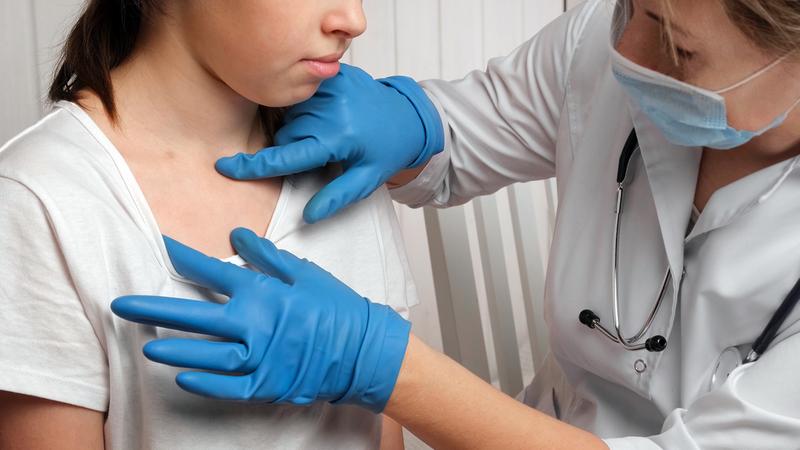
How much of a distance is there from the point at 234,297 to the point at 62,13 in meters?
0.88

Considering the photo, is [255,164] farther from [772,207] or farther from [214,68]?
[772,207]

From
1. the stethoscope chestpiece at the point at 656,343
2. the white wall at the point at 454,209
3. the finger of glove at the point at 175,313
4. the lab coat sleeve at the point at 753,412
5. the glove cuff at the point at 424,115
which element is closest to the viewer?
the finger of glove at the point at 175,313

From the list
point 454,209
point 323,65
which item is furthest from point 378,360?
point 454,209

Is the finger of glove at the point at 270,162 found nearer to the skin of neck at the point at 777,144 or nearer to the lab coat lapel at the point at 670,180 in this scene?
the lab coat lapel at the point at 670,180

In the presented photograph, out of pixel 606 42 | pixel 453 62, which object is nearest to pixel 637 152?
pixel 606 42

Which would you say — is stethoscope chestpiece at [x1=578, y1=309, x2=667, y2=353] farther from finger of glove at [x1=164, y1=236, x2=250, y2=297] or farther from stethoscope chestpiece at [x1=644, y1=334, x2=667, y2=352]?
finger of glove at [x1=164, y1=236, x2=250, y2=297]

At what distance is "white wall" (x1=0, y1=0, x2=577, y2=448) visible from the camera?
5.03ft

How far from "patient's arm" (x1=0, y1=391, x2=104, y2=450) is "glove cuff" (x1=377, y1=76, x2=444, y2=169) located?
65 cm

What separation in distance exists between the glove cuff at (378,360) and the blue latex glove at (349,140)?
19 cm

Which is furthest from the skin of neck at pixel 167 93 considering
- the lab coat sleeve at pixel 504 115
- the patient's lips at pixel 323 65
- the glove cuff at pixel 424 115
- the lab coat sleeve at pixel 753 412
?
the lab coat sleeve at pixel 753 412

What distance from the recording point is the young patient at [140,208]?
3.06 ft

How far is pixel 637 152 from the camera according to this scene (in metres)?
1.32

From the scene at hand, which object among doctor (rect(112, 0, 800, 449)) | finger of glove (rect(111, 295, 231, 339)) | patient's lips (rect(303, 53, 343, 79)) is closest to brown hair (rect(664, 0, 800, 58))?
doctor (rect(112, 0, 800, 449))

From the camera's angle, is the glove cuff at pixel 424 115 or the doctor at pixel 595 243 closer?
the doctor at pixel 595 243
